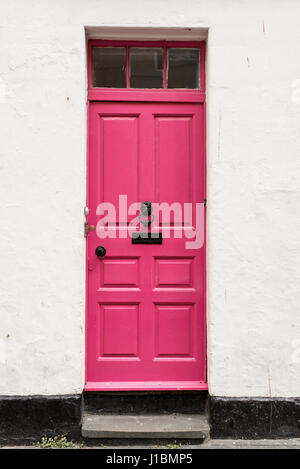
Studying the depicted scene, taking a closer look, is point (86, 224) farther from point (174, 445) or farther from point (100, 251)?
point (174, 445)

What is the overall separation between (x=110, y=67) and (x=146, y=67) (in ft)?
1.06

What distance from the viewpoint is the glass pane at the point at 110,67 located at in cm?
428

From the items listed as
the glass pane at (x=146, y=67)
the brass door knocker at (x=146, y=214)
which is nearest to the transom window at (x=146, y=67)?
the glass pane at (x=146, y=67)

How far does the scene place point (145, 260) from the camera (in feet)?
13.9

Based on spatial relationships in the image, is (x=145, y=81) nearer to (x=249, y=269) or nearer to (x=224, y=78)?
(x=224, y=78)

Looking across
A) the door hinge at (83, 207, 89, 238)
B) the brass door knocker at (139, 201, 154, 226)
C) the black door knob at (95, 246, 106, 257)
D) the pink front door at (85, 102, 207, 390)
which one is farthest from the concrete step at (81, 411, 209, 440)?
the brass door knocker at (139, 201, 154, 226)

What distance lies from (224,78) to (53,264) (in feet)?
6.94

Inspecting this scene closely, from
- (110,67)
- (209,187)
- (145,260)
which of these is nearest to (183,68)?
(110,67)

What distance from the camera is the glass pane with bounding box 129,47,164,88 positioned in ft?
14.1

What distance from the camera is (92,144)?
167 inches

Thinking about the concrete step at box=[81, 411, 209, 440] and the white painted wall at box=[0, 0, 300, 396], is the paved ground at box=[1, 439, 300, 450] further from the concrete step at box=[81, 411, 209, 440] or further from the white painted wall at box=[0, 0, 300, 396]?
the white painted wall at box=[0, 0, 300, 396]

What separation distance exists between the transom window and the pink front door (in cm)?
20

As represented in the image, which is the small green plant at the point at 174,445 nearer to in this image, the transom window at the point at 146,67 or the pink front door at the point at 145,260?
the pink front door at the point at 145,260
